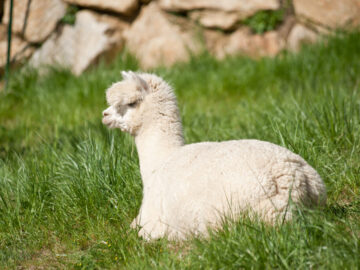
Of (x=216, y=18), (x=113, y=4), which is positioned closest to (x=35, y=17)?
(x=113, y=4)

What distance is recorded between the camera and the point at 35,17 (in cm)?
802

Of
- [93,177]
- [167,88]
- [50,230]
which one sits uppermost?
[167,88]

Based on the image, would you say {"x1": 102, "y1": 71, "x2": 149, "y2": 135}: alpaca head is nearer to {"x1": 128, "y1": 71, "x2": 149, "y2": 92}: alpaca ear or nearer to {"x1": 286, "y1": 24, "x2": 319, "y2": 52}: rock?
{"x1": 128, "y1": 71, "x2": 149, "y2": 92}: alpaca ear

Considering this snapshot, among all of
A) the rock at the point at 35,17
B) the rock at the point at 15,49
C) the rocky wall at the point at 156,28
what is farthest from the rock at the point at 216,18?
the rock at the point at 15,49

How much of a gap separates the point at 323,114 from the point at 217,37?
13.4 ft

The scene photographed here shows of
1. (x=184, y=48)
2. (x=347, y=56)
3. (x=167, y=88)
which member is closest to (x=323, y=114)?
(x=167, y=88)

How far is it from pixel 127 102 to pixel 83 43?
4.97m

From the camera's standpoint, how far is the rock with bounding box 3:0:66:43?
799 centimetres

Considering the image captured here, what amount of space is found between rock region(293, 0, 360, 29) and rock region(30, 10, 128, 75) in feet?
9.55

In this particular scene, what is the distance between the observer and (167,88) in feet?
11.1

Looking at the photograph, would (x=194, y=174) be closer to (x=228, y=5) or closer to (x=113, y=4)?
(x=228, y=5)

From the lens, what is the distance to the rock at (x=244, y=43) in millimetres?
7648

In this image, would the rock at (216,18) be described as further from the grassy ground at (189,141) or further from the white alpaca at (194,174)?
the white alpaca at (194,174)

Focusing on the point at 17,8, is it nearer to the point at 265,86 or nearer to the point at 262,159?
the point at 265,86
